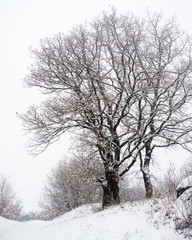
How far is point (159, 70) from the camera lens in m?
10.4

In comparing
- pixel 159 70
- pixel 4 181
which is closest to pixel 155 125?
pixel 159 70

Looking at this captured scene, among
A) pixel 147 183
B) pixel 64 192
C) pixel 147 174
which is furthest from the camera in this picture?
pixel 64 192

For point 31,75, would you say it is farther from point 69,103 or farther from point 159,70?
point 159,70

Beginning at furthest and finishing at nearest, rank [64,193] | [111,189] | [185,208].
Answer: [64,193] < [111,189] < [185,208]

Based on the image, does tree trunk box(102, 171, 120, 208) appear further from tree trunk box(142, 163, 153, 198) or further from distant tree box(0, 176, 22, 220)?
distant tree box(0, 176, 22, 220)

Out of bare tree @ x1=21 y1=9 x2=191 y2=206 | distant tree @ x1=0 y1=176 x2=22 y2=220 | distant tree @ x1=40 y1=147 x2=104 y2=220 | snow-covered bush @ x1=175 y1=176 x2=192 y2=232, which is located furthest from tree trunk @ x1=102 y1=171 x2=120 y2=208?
distant tree @ x1=0 y1=176 x2=22 y2=220

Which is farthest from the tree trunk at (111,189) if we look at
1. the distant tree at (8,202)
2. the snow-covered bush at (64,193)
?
the distant tree at (8,202)

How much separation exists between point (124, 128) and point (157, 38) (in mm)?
6445

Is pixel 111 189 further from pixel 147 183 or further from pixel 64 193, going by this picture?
pixel 64 193

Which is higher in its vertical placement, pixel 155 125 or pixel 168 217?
pixel 155 125

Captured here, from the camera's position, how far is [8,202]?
131 feet

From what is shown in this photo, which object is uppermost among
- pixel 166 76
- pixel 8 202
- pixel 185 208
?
pixel 166 76

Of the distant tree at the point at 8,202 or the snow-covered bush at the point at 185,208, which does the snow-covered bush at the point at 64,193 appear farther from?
the snow-covered bush at the point at 185,208

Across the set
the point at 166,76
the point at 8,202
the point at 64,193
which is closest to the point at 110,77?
the point at 166,76
